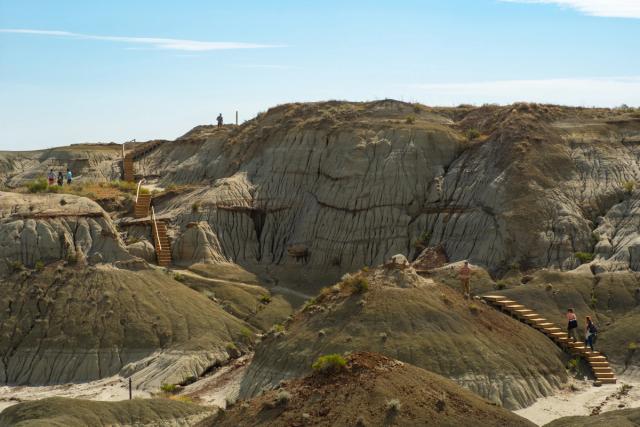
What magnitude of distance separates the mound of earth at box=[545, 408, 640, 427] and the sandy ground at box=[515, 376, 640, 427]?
127 inches

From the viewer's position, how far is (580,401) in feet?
184

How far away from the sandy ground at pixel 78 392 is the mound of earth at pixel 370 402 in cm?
1567

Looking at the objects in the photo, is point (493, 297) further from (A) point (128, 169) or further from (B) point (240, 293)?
(A) point (128, 169)

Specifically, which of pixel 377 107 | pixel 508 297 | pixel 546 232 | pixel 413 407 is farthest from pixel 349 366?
pixel 377 107

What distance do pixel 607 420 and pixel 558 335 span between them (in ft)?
45.4

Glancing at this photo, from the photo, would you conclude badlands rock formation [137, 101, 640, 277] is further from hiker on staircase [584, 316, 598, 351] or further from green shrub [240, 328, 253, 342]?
green shrub [240, 328, 253, 342]

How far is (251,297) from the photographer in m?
72.5

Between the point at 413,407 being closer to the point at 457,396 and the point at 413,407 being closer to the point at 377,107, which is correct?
the point at 457,396

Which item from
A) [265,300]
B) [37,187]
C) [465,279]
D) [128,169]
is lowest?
[265,300]

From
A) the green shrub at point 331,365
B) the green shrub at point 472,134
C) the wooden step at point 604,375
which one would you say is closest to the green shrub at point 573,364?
the wooden step at point 604,375

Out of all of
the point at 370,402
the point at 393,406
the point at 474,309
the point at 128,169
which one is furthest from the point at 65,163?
the point at 393,406

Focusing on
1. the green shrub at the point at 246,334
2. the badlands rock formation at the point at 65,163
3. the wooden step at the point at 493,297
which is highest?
the badlands rock formation at the point at 65,163

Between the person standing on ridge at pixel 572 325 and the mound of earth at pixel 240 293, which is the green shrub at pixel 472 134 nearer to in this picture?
the mound of earth at pixel 240 293

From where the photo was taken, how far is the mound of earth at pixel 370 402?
43.7 meters
